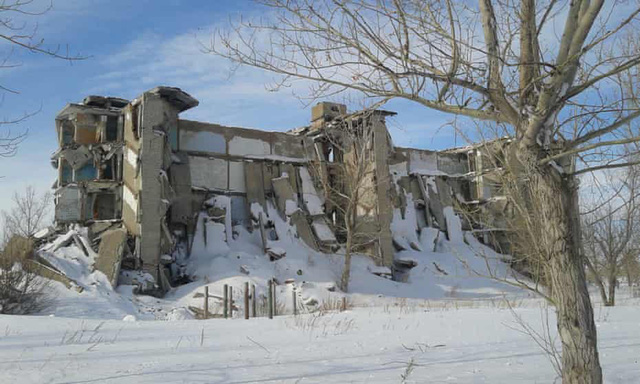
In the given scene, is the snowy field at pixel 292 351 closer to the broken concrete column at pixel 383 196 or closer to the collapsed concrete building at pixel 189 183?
the collapsed concrete building at pixel 189 183

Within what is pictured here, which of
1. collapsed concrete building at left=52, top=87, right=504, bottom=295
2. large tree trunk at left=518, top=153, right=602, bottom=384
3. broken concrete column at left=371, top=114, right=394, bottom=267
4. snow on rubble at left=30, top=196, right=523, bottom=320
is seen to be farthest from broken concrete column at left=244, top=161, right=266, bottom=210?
large tree trunk at left=518, top=153, right=602, bottom=384

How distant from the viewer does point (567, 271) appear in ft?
11.8

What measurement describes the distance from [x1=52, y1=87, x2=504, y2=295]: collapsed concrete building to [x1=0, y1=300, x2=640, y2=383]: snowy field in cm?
913

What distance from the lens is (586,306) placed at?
358 centimetres

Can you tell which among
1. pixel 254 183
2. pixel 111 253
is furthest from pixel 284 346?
pixel 254 183

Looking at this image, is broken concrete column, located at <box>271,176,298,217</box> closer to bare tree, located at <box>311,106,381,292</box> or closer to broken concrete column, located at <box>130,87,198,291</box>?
bare tree, located at <box>311,106,381,292</box>

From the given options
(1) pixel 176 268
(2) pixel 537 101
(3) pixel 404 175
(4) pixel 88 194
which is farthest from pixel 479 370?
(3) pixel 404 175

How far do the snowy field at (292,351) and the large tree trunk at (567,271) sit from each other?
1.55m

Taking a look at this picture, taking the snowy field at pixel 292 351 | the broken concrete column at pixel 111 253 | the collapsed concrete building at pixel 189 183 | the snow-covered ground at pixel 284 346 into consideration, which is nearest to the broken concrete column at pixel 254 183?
the collapsed concrete building at pixel 189 183

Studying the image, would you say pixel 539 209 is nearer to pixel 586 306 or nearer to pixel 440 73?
pixel 586 306

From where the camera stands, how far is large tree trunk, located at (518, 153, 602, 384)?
353 centimetres

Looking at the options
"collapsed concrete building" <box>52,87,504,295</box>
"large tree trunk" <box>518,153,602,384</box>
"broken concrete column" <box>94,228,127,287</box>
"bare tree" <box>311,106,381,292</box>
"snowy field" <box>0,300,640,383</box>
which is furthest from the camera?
Result: "bare tree" <box>311,106,381,292</box>

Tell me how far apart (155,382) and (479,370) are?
293 centimetres

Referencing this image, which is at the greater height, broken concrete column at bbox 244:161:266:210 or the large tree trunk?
broken concrete column at bbox 244:161:266:210
